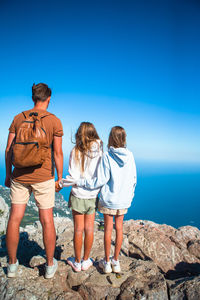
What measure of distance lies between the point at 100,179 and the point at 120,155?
0.62 meters

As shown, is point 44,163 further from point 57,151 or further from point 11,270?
point 11,270

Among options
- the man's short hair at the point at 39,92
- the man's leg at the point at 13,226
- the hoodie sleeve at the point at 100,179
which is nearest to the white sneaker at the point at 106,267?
the hoodie sleeve at the point at 100,179

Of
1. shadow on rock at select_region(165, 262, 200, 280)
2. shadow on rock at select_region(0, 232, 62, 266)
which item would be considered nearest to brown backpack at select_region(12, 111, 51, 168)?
shadow on rock at select_region(0, 232, 62, 266)

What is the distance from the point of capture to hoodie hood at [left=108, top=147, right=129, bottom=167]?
3.34 metres

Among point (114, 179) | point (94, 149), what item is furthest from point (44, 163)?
point (114, 179)

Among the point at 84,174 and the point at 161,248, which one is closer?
the point at 84,174

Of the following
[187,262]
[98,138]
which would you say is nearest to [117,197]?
[98,138]

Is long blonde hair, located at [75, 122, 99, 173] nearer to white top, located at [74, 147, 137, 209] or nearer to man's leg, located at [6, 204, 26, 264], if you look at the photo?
white top, located at [74, 147, 137, 209]

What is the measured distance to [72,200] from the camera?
3346 mm

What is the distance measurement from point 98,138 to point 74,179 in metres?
0.97

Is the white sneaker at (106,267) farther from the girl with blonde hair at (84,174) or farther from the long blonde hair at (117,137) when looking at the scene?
the long blonde hair at (117,137)

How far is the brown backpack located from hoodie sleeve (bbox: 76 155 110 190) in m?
0.88

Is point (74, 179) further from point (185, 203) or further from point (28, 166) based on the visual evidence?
point (185, 203)

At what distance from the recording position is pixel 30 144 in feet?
8.86
